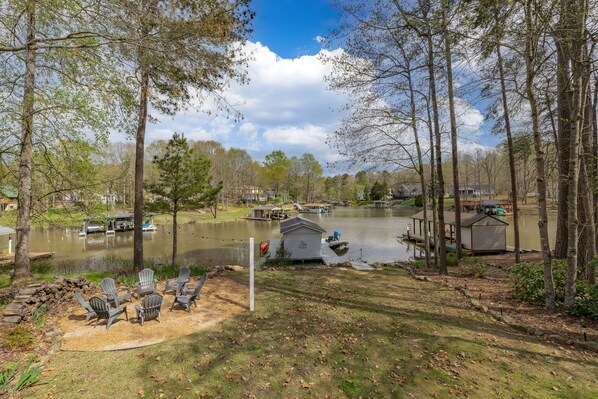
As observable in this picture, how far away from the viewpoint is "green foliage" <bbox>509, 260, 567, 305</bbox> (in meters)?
6.95

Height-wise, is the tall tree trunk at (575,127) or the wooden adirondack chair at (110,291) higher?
the tall tree trunk at (575,127)

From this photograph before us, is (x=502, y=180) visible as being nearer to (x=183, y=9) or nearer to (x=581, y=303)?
(x=581, y=303)

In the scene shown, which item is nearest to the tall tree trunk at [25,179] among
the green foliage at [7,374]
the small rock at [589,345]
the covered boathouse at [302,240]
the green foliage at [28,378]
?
the green foliage at [7,374]

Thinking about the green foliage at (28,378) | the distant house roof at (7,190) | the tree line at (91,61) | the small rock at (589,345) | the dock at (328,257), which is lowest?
the dock at (328,257)

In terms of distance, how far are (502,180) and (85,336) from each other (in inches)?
3449

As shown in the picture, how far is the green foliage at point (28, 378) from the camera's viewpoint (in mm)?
3857

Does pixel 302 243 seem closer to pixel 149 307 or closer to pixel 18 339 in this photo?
pixel 149 307

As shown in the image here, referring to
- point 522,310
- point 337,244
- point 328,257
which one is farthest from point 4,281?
point 337,244

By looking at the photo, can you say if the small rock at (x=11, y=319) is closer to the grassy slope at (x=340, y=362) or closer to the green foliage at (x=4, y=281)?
the grassy slope at (x=340, y=362)

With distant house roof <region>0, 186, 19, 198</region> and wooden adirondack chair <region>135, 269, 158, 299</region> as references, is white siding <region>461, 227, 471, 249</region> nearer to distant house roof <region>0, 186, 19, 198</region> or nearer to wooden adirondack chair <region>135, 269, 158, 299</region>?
wooden adirondack chair <region>135, 269, 158, 299</region>

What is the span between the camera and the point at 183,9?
19.1 feet

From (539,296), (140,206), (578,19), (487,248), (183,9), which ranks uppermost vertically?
(183,9)

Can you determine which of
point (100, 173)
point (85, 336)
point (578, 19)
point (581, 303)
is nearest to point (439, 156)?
point (578, 19)

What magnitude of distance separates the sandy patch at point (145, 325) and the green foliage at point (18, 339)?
508 millimetres
